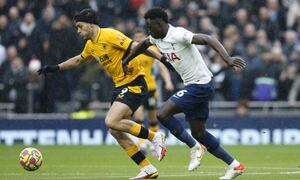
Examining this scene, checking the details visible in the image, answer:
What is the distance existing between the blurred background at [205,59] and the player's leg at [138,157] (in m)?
9.16

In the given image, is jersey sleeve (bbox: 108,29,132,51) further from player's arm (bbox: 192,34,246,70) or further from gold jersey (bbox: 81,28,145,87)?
player's arm (bbox: 192,34,246,70)

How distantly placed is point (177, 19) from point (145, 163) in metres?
10.8

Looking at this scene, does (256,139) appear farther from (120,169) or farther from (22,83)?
(120,169)

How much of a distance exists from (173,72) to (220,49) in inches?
412

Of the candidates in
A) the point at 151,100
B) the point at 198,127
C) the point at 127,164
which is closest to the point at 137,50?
the point at 198,127

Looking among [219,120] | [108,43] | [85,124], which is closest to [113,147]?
[85,124]

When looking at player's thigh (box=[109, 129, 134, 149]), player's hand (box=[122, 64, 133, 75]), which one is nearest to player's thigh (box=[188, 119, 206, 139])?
player's thigh (box=[109, 129, 134, 149])

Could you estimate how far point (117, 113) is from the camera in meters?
13.1

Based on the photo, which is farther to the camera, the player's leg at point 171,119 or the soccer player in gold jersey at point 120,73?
the soccer player in gold jersey at point 120,73

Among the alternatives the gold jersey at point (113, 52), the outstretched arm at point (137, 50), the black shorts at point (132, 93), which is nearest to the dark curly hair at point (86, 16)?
the gold jersey at point (113, 52)

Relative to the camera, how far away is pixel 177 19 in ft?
76.9

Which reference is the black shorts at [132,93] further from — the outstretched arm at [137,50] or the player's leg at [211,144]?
the player's leg at [211,144]

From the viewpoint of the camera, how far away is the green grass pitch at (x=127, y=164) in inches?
539

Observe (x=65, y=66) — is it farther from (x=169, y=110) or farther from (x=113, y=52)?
(x=169, y=110)
